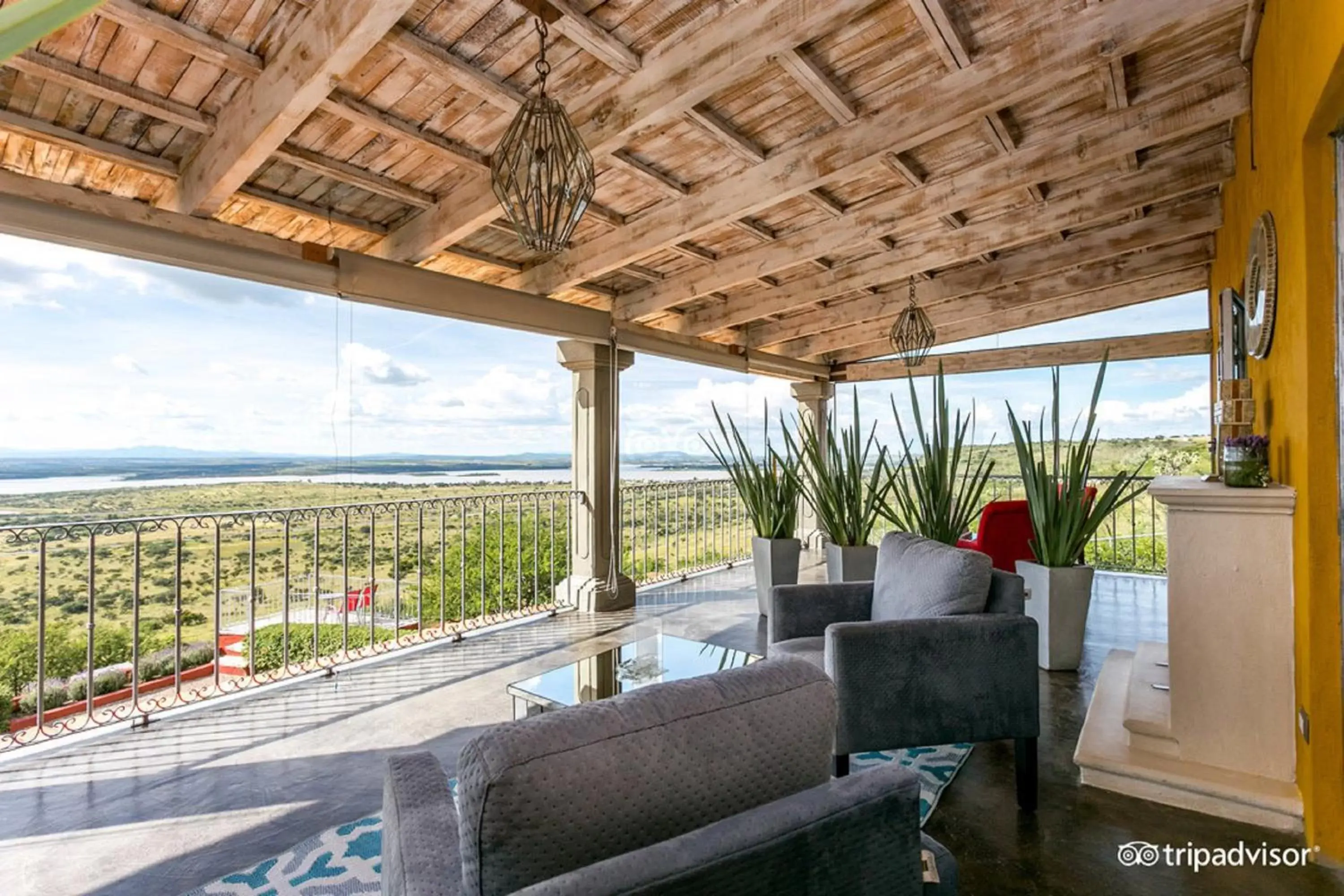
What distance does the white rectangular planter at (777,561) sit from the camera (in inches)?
188

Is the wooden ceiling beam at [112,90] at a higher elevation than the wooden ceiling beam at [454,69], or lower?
lower

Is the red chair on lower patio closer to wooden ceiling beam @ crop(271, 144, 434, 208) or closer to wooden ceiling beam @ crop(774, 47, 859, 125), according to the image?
wooden ceiling beam @ crop(774, 47, 859, 125)

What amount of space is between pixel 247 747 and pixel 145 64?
2.62m

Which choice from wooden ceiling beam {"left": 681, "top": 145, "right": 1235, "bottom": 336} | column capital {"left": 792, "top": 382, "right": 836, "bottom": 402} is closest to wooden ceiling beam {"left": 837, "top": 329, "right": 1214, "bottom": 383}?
column capital {"left": 792, "top": 382, "right": 836, "bottom": 402}

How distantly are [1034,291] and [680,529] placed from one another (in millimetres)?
3844

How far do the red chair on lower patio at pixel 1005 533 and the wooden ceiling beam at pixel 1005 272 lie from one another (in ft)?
7.16

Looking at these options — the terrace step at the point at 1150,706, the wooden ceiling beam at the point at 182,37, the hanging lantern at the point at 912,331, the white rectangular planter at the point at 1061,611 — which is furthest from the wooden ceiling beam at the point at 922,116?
the terrace step at the point at 1150,706

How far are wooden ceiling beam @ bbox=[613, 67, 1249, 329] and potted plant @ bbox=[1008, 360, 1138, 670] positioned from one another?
1.13 m

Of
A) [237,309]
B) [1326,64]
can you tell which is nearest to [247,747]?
[237,309]

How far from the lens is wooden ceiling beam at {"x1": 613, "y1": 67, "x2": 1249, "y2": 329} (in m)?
3.32

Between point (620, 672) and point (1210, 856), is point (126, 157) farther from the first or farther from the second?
point (1210, 856)

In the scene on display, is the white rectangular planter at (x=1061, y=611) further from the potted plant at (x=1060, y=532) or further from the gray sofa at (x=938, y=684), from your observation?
the gray sofa at (x=938, y=684)

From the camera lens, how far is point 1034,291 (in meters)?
6.19

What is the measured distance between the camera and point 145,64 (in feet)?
8.23
